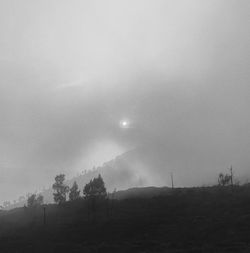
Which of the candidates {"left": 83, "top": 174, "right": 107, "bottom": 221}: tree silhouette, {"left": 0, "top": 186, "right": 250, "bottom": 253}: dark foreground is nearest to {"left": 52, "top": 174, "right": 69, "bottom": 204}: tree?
{"left": 0, "top": 186, "right": 250, "bottom": 253}: dark foreground

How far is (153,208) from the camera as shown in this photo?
114m

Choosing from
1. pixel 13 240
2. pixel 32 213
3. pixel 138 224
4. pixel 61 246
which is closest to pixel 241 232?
pixel 138 224

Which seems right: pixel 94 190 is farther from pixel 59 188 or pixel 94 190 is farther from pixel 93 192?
pixel 59 188

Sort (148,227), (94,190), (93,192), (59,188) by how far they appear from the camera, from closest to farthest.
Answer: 1. (148,227)
2. (93,192)
3. (94,190)
4. (59,188)

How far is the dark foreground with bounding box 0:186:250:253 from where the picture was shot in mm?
70125

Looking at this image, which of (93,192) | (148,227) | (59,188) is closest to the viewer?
(148,227)

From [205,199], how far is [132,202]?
24.3 metres

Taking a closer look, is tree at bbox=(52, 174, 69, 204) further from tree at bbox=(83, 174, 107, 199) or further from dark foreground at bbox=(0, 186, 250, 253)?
tree at bbox=(83, 174, 107, 199)

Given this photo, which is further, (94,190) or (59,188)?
(59,188)

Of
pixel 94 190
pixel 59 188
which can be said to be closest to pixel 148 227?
pixel 94 190

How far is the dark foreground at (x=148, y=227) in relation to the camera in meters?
70.1

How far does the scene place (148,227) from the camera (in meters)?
88.1

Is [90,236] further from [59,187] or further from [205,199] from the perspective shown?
[59,187]

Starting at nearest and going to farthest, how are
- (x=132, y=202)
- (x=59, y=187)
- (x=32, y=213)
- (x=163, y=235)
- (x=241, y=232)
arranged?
(x=241, y=232)
(x=163, y=235)
(x=132, y=202)
(x=32, y=213)
(x=59, y=187)
